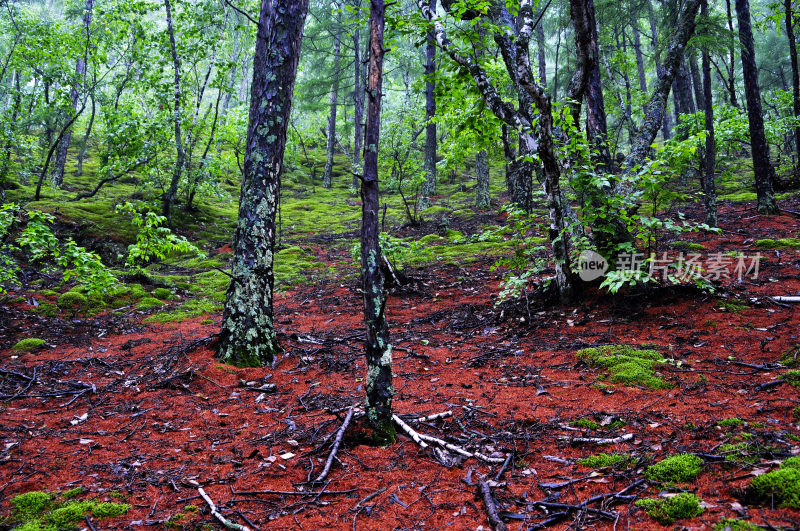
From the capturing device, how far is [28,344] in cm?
652

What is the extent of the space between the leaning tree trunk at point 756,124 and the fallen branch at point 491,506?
12115 millimetres

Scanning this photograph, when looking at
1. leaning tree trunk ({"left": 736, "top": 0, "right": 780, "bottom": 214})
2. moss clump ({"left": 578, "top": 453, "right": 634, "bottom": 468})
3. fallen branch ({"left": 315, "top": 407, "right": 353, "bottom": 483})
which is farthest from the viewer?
leaning tree trunk ({"left": 736, "top": 0, "right": 780, "bottom": 214})

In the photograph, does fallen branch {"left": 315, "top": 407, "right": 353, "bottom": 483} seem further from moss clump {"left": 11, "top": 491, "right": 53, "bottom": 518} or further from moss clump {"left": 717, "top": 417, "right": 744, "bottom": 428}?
moss clump {"left": 717, "top": 417, "right": 744, "bottom": 428}

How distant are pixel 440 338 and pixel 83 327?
6.12 metres

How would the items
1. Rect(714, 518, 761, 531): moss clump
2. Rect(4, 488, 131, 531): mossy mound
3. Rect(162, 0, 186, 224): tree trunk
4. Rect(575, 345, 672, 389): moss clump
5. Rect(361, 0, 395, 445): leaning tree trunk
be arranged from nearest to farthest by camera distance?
1. Rect(714, 518, 761, 531): moss clump
2. Rect(4, 488, 131, 531): mossy mound
3. Rect(361, 0, 395, 445): leaning tree trunk
4. Rect(575, 345, 672, 389): moss clump
5. Rect(162, 0, 186, 224): tree trunk

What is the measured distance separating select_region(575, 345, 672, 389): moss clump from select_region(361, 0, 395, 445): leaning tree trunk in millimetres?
2337

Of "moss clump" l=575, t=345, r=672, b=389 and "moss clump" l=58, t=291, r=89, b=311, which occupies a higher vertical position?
"moss clump" l=58, t=291, r=89, b=311

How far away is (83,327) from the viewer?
7.64 meters

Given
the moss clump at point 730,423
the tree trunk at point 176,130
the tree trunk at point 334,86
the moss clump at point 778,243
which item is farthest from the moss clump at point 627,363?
the tree trunk at point 334,86

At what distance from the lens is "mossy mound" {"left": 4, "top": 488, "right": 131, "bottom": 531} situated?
2.38 metres

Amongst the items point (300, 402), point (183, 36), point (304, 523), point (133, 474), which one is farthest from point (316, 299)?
point (183, 36)

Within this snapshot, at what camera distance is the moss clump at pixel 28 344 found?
6.41 meters

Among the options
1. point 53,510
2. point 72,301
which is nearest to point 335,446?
point 53,510

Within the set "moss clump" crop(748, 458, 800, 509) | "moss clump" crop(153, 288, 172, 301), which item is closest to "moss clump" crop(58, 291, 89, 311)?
"moss clump" crop(153, 288, 172, 301)
